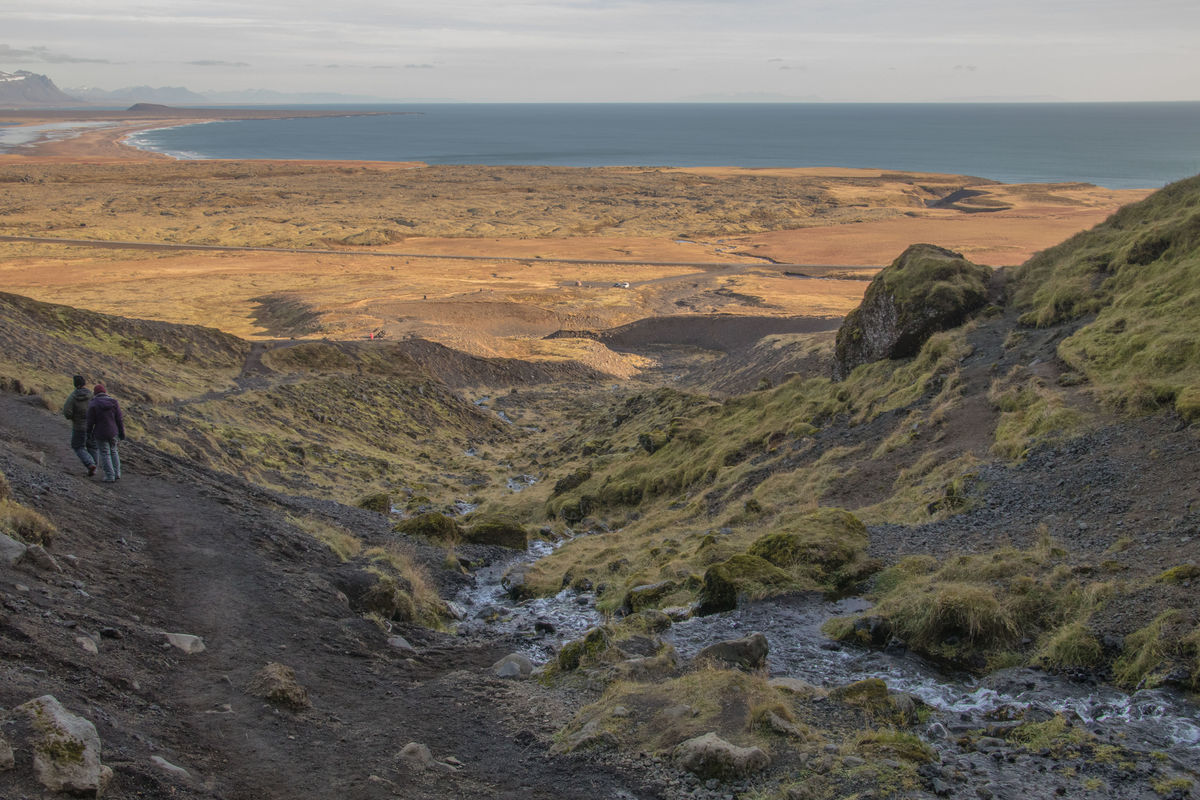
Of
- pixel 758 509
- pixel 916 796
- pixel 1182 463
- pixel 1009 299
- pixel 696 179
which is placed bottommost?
pixel 758 509

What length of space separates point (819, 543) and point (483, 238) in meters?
83.0

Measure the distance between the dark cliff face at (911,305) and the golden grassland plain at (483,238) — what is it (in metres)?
23.3

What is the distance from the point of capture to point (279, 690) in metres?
7.61

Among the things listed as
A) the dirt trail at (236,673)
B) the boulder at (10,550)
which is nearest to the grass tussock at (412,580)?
the dirt trail at (236,673)

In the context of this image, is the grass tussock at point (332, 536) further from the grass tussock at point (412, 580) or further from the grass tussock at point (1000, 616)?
the grass tussock at point (1000, 616)

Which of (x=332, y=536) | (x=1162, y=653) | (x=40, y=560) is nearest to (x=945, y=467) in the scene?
(x=1162, y=653)

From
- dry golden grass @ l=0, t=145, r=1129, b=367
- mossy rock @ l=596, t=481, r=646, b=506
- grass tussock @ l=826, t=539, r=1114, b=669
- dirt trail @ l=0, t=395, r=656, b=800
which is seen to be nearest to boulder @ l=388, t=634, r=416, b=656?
dirt trail @ l=0, t=395, r=656, b=800

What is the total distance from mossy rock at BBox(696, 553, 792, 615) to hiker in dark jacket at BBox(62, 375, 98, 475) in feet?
31.5

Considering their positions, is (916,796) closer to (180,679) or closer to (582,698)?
(582,698)

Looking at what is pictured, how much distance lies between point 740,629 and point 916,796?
4118 millimetres

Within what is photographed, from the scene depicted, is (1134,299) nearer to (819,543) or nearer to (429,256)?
(819,543)

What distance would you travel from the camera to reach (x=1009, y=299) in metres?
22.6

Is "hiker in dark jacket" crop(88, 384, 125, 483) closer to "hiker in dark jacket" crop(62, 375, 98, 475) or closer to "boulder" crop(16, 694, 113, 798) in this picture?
"hiker in dark jacket" crop(62, 375, 98, 475)

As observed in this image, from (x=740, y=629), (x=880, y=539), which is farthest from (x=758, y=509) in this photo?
(x=740, y=629)
